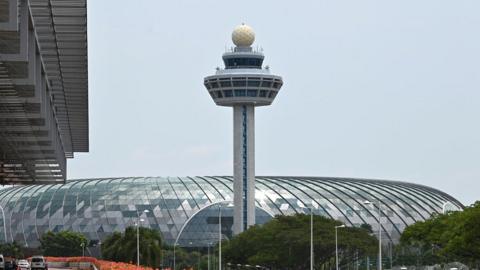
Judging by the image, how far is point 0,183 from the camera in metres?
131

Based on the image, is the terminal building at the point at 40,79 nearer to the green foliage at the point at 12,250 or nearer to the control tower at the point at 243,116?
the green foliage at the point at 12,250

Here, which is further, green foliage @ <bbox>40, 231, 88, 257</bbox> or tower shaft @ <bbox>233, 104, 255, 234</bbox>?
tower shaft @ <bbox>233, 104, 255, 234</bbox>

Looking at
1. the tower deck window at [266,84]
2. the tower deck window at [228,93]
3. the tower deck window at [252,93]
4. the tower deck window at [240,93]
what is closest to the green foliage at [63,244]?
the tower deck window at [228,93]

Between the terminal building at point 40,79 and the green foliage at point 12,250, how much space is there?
78041mm

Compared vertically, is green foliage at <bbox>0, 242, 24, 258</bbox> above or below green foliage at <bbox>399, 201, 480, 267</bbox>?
above

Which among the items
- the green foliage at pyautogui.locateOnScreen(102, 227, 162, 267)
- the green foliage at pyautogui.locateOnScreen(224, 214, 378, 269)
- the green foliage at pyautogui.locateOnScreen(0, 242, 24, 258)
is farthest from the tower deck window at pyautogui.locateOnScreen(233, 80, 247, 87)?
the green foliage at pyautogui.locateOnScreen(224, 214, 378, 269)

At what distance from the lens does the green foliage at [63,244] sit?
194750 mm

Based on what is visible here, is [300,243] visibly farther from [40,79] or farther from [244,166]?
[40,79]

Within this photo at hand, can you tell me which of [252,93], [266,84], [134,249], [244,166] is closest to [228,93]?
[252,93]

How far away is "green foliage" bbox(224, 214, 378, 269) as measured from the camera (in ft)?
447

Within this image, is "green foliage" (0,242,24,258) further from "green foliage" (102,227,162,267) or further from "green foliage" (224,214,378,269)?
"green foliage" (224,214,378,269)

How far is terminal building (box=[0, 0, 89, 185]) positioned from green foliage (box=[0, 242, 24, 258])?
78.0 metres

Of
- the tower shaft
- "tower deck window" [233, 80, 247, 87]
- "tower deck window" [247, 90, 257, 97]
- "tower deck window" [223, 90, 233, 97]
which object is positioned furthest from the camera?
"tower deck window" [223, 90, 233, 97]

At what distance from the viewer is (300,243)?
13612 centimetres
